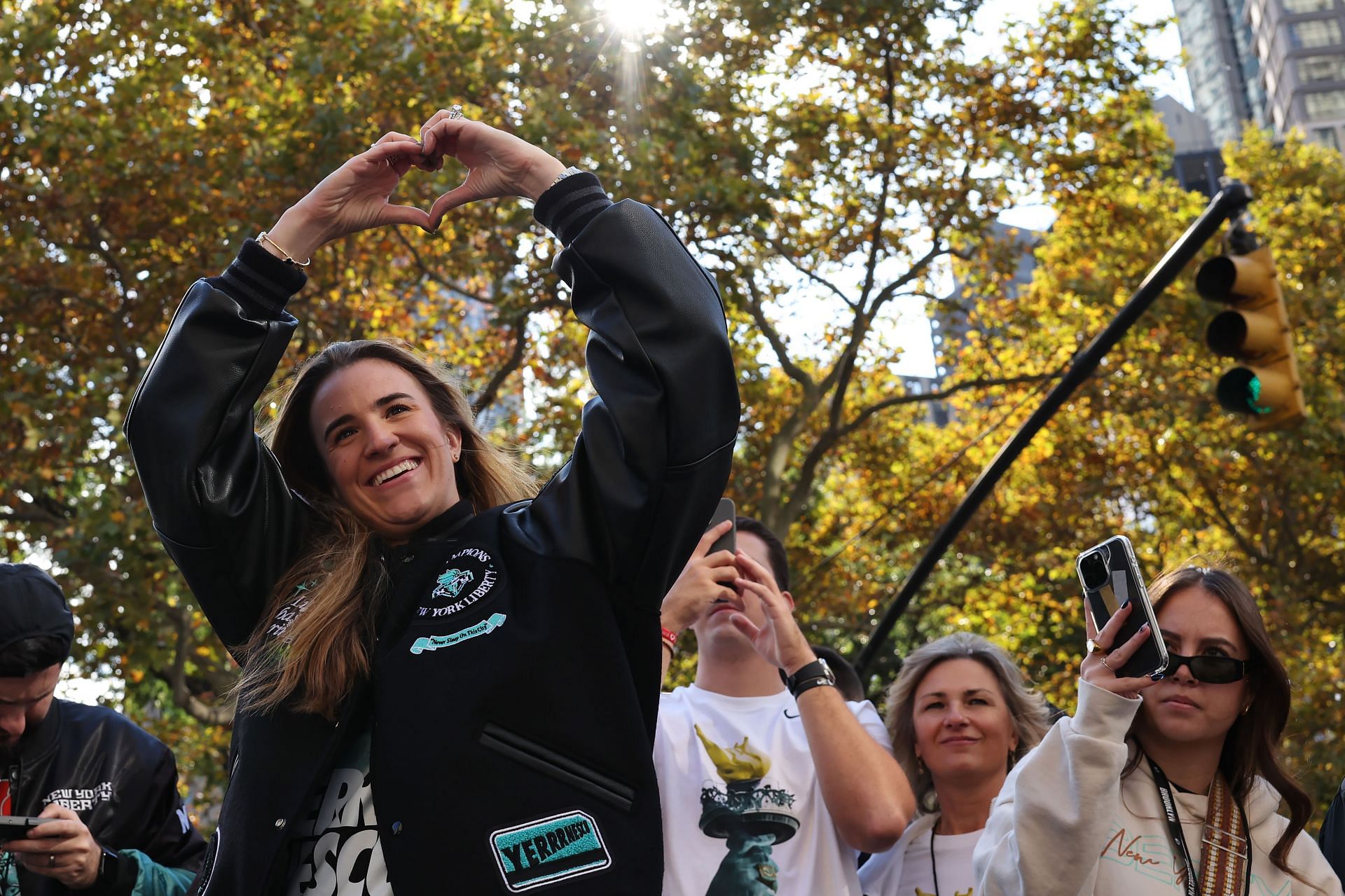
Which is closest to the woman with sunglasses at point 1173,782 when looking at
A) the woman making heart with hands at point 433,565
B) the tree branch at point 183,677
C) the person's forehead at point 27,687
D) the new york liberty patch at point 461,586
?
the woman making heart with hands at point 433,565

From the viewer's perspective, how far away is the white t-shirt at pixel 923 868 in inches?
151

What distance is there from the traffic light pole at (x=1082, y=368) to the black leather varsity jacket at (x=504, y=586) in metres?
6.21

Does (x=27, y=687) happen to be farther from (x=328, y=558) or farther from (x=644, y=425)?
(x=644, y=425)

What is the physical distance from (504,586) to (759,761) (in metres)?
1.62

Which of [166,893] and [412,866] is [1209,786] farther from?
[166,893]

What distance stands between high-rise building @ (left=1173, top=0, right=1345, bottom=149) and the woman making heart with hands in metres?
82.9

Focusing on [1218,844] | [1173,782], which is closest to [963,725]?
[1173,782]

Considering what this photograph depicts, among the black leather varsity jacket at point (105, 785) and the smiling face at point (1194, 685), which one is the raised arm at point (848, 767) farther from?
the black leather varsity jacket at point (105, 785)

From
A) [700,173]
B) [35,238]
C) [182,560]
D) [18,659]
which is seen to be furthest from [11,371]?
[182,560]

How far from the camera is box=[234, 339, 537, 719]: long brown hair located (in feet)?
7.55

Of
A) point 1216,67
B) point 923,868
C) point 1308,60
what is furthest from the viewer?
point 1216,67

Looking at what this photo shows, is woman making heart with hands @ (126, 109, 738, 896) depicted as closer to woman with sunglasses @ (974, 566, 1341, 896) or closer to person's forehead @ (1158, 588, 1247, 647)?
woman with sunglasses @ (974, 566, 1341, 896)

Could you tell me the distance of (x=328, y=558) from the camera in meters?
2.56

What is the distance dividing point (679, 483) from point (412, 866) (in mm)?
719
